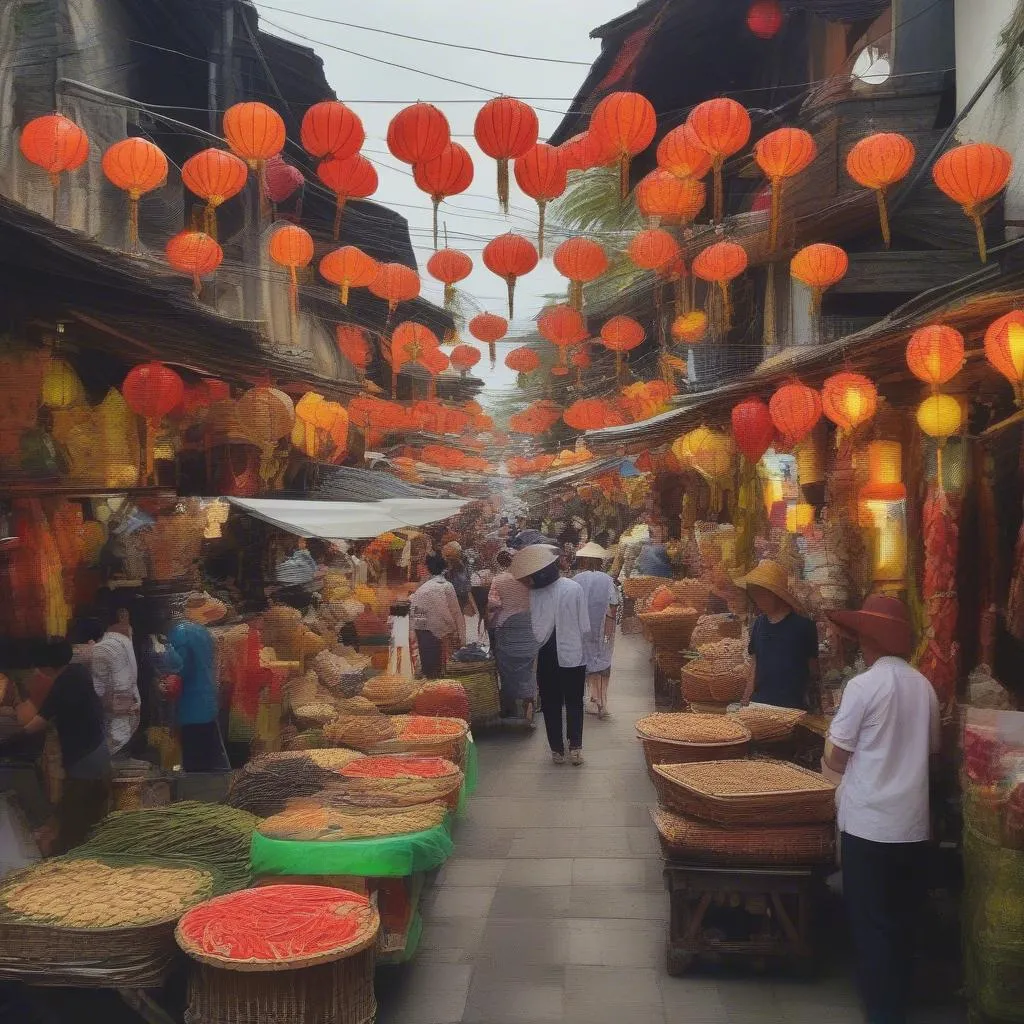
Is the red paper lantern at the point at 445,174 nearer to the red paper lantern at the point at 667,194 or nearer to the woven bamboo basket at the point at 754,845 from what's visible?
the red paper lantern at the point at 667,194

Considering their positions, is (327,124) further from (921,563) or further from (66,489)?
(921,563)

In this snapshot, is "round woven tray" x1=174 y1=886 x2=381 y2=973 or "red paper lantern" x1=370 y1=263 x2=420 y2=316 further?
"red paper lantern" x1=370 y1=263 x2=420 y2=316

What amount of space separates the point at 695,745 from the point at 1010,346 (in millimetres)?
3153

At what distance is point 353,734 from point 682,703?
197 inches

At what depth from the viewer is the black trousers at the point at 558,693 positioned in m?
9.84

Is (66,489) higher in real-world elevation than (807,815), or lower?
higher

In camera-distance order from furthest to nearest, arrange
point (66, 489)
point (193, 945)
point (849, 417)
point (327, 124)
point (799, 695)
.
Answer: point (327, 124) < point (849, 417) < point (799, 695) < point (66, 489) < point (193, 945)

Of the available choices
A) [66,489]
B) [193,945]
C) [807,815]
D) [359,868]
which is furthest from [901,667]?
[66,489]

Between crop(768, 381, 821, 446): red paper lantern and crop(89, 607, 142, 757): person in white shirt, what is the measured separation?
5.67m

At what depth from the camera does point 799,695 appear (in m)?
7.30

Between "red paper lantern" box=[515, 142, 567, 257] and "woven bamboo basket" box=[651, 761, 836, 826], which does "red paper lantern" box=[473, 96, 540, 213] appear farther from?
"woven bamboo basket" box=[651, 761, 836, 826]

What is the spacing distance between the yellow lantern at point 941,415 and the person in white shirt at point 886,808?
296cm

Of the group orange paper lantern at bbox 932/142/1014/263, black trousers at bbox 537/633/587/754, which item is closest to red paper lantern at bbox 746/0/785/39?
orange paper lantern at bbox 932/142/1014/263

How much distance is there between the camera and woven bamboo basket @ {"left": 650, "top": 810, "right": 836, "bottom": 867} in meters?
5.13
